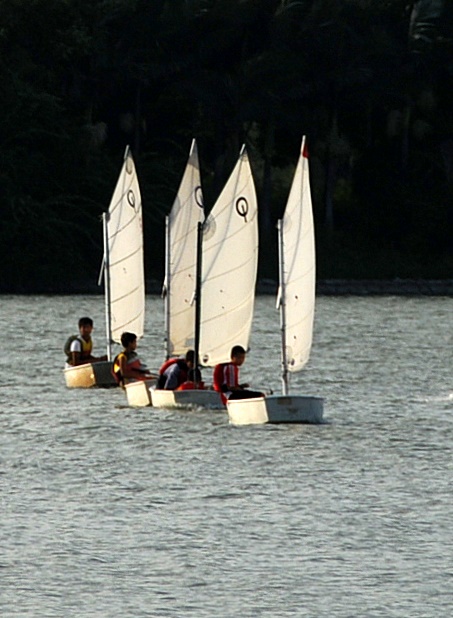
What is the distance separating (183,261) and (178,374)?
6.40 metres

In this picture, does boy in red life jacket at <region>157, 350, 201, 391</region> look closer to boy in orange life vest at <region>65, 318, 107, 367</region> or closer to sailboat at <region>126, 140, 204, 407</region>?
sailboat at <region>126, 140, 204, 407</region>

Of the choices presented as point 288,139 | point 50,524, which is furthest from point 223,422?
point 288,139

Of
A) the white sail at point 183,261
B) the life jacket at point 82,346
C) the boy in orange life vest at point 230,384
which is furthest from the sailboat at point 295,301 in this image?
the life jacket at point 82,346

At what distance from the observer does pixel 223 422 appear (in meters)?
39.1

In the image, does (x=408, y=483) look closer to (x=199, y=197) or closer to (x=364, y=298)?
(x=199, y=197)

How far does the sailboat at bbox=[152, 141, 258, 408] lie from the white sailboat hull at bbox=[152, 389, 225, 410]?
1620 mm

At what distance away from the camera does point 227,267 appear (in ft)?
137

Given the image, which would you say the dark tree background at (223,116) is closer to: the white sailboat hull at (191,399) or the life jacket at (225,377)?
the white sailboat hull at (191,399)

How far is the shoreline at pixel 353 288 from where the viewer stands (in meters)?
99.8

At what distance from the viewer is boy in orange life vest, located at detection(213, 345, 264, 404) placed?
124 ft

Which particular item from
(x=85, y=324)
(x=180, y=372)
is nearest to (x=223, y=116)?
(x=85, y=324)

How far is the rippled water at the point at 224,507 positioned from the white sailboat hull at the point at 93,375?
607 mm

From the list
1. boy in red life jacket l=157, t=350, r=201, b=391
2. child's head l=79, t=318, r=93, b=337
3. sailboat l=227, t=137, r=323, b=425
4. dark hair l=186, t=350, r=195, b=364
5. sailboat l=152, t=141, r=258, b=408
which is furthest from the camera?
child's head l=79, t=318, r=93, b=337

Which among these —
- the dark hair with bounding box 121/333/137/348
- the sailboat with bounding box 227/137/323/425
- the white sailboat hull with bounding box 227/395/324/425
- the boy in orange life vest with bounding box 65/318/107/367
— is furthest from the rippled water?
the dark hair with bounding box 121/333/137/348
